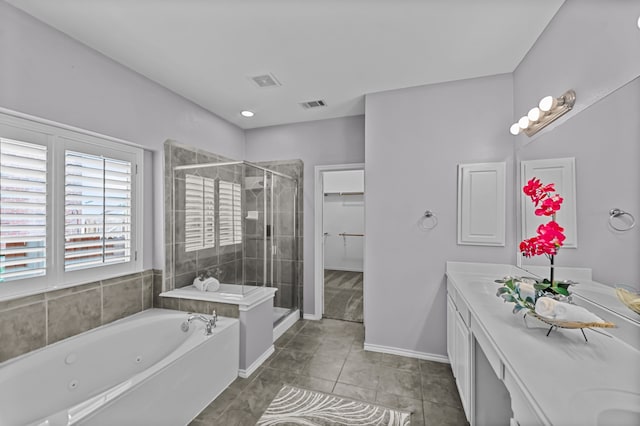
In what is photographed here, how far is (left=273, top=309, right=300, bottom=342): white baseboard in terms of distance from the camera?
304cm

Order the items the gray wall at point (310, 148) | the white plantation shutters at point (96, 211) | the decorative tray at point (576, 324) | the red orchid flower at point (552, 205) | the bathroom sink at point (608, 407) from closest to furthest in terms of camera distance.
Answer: the bathroom sink at point (608, 407), the decorative tray at point (576, 324), the red orchid flower at point (552, 205), the white plantation shutters at point (96, 211), the gray wall at point (310, 148)

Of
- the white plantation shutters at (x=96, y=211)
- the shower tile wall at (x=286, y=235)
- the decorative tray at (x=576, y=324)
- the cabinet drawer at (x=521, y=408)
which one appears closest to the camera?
the cabinet drawer at (x=521, y=408)

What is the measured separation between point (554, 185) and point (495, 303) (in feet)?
2.62

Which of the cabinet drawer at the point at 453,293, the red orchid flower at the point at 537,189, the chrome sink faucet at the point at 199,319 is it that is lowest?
the chrome sink faucet at the point at 199,319

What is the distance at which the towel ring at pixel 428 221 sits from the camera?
256 centimetres

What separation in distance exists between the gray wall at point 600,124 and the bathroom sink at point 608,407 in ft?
1.66

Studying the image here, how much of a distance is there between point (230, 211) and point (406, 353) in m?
2.22

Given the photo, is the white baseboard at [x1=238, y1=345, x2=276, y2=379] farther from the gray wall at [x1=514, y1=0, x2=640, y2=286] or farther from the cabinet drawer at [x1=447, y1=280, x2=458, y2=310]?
the gray wall at [x1=514, y1=0, x2=640, y2=286]

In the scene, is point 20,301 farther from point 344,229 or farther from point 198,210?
point 344,229

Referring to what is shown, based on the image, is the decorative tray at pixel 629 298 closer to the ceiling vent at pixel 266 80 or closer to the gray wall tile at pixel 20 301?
the ceiling vent at pixel 266 80

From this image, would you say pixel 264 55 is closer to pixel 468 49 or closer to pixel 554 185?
pixel 468 49

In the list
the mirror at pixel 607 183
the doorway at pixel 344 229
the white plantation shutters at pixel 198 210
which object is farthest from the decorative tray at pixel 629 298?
the doorway at pixel 344 229

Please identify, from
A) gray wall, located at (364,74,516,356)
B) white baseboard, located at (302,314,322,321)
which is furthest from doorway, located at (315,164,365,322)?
gray wall, located at (364,74,516,356)

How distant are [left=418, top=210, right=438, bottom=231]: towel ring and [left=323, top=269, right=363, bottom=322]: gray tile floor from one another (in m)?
1.64
